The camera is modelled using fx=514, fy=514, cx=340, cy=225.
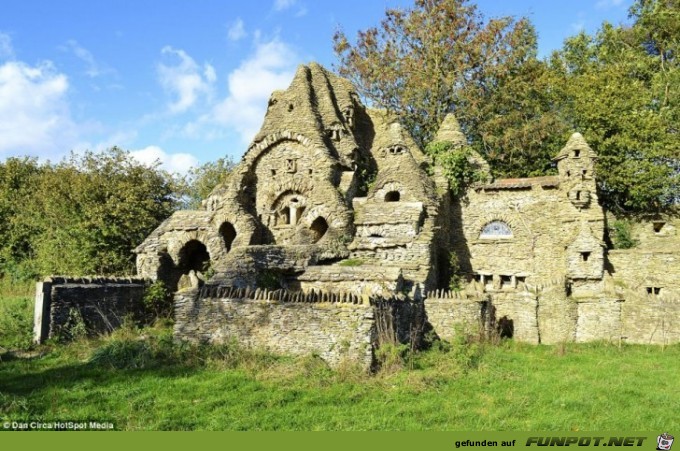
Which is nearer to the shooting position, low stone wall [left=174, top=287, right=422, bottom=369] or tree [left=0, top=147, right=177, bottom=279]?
low stone wall [left=174, top=287, right=422, bottom=369]

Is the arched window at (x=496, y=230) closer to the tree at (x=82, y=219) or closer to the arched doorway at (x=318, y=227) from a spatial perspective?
the arched doorway at (x=318, y=227)

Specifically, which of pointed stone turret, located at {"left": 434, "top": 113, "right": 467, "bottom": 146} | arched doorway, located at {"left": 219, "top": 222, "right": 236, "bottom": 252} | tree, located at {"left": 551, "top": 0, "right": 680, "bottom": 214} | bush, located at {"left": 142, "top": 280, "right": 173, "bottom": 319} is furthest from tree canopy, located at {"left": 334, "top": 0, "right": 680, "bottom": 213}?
bush, located at {"left": 142, "top": 280, "right": 173, "bottom": 319}

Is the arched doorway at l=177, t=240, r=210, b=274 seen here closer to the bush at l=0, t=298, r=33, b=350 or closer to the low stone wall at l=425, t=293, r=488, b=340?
the bush at l=0, t=298, r=33, b=350

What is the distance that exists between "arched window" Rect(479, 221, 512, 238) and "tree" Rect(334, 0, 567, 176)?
9287mm

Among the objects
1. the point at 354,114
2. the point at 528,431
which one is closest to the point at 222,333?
the point at 528,431

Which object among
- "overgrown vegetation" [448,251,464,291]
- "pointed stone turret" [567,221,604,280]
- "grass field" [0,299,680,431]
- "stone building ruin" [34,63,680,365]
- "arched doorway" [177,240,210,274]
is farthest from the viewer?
"arched doorway" [177,240,210,274]

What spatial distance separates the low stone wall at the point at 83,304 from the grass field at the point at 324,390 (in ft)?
2.72

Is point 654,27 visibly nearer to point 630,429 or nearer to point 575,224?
point 575,224

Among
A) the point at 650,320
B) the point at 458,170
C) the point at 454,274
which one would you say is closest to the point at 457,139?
the point at 458,170

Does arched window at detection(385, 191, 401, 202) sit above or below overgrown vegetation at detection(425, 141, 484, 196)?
below

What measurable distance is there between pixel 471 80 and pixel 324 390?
25.9 metres

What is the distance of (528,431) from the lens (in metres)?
7.53

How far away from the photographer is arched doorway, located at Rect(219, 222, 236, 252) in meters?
22.1

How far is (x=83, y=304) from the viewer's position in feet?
47.4
